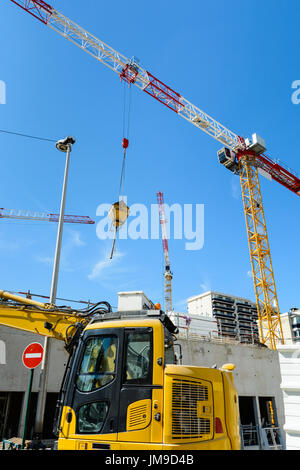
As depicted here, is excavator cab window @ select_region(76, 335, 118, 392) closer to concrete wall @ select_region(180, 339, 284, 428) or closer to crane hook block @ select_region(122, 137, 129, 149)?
concrete wall @ select_region(180, 339, 284, 428)

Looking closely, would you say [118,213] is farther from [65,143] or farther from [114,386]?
[114,386]

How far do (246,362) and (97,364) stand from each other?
1531cm

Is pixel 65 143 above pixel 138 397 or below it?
above

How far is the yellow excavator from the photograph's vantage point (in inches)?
185

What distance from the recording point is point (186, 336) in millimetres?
16922

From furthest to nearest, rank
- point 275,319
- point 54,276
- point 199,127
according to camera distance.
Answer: point 199,127
point 275,319
point 54,276

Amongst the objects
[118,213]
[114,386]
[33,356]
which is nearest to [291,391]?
[114,386]

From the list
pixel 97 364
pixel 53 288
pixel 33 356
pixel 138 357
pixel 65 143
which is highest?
pixel 65 143

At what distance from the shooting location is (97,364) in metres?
5.29

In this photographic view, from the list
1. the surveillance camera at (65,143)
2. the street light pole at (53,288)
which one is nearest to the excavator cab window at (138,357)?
the street light pole at (53,288)
